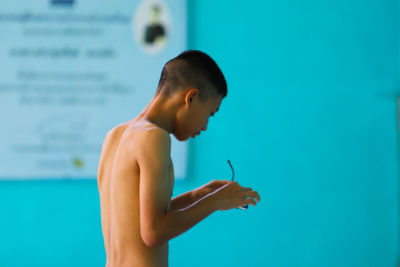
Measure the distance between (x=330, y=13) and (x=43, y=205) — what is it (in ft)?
5.59

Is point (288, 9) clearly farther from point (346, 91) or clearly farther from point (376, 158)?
point (376, 158)

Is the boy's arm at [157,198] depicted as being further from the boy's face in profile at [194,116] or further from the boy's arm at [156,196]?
the boy's face in profile at [194,116]

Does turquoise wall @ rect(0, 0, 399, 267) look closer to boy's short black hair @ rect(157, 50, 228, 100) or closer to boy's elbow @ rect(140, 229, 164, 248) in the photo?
boy's short black hair @ rect(157, 50, 228, 100)

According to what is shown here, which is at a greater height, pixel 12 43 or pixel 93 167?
pixel 12 43

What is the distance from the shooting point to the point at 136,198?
3.13 feet

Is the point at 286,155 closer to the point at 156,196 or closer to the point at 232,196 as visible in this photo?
the point at 232,196

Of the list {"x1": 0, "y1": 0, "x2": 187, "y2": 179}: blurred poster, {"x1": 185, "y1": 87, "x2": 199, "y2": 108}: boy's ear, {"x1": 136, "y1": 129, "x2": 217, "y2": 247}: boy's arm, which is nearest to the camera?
{"x1": 136, "y1": 129, "x2": 217, "y2": 247}: boy's arm

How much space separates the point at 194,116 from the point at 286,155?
51.4 inches

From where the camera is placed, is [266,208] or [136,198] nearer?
[136,198]

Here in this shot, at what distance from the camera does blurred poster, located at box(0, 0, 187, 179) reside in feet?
7.29

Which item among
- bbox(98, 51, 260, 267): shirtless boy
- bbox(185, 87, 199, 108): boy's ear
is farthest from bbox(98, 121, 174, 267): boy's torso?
bbox(185, 87, 199, 108): boy's ear

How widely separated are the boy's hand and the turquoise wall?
1233 mm

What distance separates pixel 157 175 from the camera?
2.93 feet

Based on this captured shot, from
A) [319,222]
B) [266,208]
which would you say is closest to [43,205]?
[266,208]
